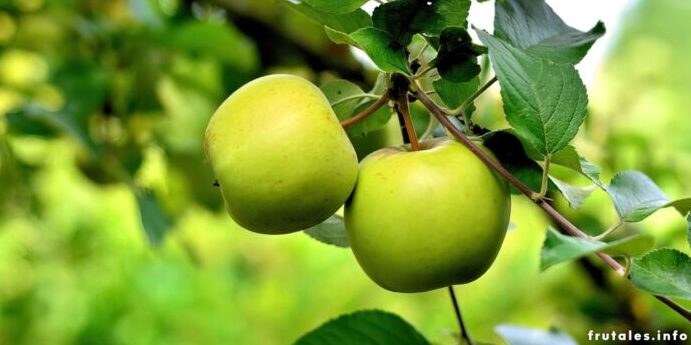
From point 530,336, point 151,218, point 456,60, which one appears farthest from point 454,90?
point 151,218

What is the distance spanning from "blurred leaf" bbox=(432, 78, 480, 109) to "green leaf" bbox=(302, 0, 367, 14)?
6 cm

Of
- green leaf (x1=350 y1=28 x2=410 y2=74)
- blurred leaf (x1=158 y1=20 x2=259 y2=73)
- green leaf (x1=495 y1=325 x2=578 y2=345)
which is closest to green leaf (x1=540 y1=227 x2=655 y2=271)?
green leaf (x1=350 y1=28 x2=410 y2=74)

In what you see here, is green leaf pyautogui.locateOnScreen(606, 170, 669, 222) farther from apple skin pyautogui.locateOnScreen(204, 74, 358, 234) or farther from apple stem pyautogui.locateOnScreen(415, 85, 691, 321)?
apple skin pyautogui.locateOnScreen(204, 74, 358, 234)

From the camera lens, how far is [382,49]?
Answer: 425 millimetres

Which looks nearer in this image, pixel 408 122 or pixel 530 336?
pixel 408 122

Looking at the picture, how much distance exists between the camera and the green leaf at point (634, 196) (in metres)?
0.44

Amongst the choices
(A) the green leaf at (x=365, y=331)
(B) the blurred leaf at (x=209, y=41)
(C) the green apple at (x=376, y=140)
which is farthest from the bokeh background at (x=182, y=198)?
(A) the green leaf at (x=365, y=331)

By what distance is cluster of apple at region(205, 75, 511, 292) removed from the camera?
42cm

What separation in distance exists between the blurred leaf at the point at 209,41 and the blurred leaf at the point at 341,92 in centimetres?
54

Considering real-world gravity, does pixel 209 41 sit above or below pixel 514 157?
below

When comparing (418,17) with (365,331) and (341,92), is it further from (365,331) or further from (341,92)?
(365,331)

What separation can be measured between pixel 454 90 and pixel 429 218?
89mm

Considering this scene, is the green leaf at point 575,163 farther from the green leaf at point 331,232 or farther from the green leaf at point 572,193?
the green leaf at point 331,232

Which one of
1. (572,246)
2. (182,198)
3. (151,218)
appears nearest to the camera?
(572,246)
